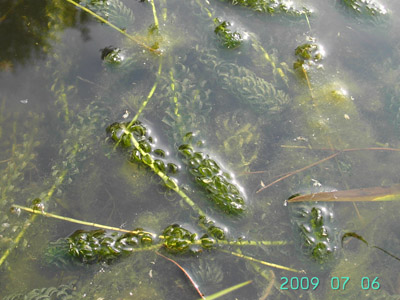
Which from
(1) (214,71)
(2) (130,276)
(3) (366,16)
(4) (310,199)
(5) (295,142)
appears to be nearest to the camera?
(2) (130,276)

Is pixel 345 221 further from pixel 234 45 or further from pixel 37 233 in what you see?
pixel 37 233

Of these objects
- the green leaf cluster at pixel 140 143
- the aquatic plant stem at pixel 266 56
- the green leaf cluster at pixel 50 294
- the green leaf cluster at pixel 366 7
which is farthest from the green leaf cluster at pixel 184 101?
the green leaf cluster at pixel 366 7

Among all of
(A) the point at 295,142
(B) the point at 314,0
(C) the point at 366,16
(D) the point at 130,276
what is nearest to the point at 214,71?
(A) the point at 295,142

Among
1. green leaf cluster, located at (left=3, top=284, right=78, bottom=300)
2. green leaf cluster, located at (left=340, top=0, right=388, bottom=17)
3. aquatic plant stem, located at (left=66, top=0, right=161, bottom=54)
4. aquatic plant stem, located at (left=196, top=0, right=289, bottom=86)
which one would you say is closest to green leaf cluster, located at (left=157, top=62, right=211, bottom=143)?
aquatic plant stem, located at (left=66, top=0, right=161, bottom=54)

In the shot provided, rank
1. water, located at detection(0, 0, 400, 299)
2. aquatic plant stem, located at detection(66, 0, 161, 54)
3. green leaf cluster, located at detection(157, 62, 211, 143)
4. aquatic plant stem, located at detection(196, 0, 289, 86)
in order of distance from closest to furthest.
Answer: water, located at detection(0, 0, 400, 299) < green leaf cluster, located at detection(157, 62, 211, 143) < aquatic plant stem, located at detection(196, 0, 289, 86) < aquatic plant stem, located at detection(66, 0, 161, 54)

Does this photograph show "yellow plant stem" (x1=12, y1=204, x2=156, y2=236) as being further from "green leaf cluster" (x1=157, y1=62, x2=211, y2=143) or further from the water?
"green leaf cluster" (x1=157, y1=62, x2=211, y2=143)

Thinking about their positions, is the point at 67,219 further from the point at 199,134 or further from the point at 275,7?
the point at 275,7
